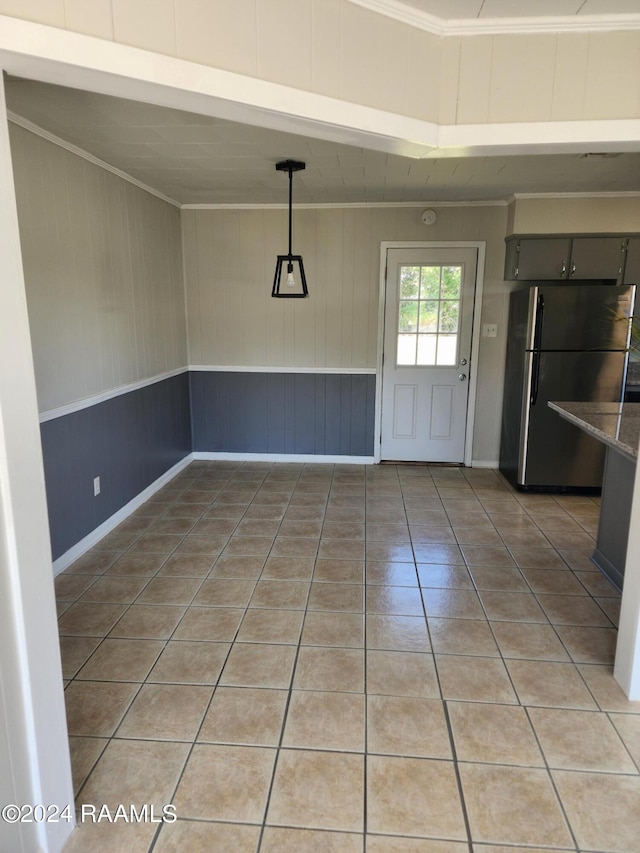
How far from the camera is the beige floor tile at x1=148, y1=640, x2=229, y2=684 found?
2109 mm

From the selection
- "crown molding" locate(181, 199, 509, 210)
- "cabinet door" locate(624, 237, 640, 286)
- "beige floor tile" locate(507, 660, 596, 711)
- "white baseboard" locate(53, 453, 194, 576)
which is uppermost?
"crown molding" locate(181, 199, 509, 210)

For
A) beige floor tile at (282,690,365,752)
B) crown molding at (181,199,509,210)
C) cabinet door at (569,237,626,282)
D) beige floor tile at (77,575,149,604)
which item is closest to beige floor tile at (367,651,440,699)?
beige floor tile at (282,690,365,752)

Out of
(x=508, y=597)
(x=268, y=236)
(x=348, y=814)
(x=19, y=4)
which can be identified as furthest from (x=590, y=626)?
(x=268, y=236)

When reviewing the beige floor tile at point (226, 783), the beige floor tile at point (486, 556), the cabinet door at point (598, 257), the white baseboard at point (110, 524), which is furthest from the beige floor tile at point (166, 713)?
the cabinet door at point (598, 257)

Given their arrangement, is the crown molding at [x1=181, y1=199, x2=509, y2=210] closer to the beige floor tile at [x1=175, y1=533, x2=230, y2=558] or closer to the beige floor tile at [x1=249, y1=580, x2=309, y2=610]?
the beige floor tile at [x1=175, y1=533, x2=230, y2=558]

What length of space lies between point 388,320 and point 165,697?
3607 millimetres

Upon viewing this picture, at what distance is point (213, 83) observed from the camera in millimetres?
1366

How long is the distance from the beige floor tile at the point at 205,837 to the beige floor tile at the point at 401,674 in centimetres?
70

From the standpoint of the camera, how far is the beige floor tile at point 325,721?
5.90 ft

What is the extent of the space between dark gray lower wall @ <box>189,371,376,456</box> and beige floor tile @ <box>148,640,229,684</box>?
2866 mm

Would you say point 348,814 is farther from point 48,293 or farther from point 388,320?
point 388,320

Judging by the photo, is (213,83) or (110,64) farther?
(213,83)

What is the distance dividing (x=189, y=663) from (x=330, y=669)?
0.58 m

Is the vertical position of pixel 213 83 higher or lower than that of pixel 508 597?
higher
